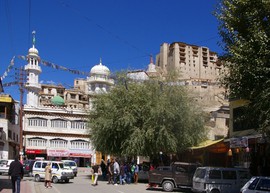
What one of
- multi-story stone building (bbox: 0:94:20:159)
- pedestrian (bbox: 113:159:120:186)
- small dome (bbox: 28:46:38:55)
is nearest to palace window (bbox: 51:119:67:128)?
multi-story stone building (bbox: 0:94:20:159)

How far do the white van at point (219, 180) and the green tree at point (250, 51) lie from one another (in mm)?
4779

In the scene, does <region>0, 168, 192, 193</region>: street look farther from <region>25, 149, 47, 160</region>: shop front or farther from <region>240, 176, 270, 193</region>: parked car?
<region>25, 149, 47, 160</region>: shop front

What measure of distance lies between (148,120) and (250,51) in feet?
58.5

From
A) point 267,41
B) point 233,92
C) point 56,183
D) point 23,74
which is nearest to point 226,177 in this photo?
point 233,92

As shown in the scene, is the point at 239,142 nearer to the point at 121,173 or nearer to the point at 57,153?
the point at 121,173

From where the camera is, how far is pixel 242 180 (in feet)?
69.8

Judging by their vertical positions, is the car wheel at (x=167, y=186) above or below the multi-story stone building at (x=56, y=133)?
below

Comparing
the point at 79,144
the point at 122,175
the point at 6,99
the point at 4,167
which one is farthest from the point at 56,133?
the point at 122,175

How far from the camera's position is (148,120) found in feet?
108

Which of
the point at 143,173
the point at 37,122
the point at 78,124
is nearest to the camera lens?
→ the point at 143,173

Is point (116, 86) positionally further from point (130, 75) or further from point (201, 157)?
point (201, 157)

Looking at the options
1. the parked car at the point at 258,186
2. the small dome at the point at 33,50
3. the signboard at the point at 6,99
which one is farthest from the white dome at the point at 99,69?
the parked car at the point at 258,186

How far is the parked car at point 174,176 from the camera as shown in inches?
1011

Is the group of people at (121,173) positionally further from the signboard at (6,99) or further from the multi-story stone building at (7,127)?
the signboard at (6,99)
